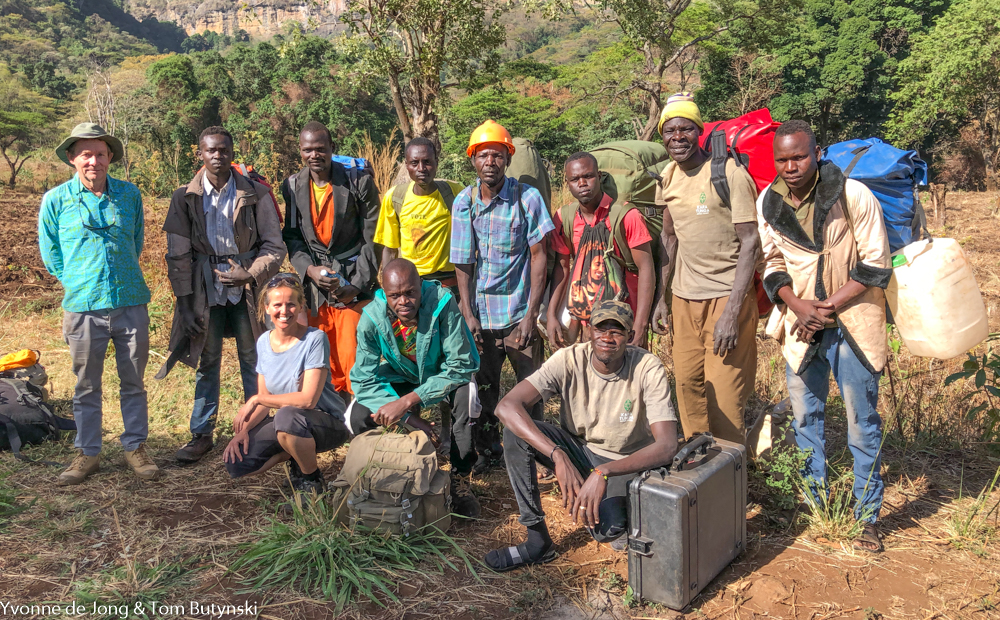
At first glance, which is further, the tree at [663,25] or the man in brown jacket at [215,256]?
the tree at [663,25]

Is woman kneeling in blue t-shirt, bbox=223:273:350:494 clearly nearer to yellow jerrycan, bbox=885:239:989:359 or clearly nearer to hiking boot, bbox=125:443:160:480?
hiking boot, bbox=125:443:160:480

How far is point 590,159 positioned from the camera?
143 inches

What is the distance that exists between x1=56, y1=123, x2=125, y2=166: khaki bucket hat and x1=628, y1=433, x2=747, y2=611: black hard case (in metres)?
3.38

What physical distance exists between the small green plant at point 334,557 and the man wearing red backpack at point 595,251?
132cm

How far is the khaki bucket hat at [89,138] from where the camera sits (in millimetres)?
3844

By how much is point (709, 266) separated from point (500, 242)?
1129 mm

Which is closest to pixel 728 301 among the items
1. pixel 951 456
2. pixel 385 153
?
pixel 951 456

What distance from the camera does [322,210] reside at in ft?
14.2

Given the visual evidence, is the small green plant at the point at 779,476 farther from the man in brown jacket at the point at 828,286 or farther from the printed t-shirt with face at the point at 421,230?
the printed t-shirt with face at the point at 421,230

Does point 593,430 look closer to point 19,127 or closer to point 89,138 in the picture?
point 89,138

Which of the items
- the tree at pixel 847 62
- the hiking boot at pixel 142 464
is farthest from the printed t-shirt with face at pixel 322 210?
the tree at pixel 847 62

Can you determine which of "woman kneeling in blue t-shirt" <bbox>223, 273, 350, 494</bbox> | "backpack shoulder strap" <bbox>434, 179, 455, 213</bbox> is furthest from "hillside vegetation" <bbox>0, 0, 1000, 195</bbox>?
"woman kneeling in blue t-shirt" <bbox>223, 273, 350, 494</bbox>

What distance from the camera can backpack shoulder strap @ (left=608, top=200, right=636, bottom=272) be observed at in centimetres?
365

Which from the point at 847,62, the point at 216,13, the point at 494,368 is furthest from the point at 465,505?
the point at 216,13
